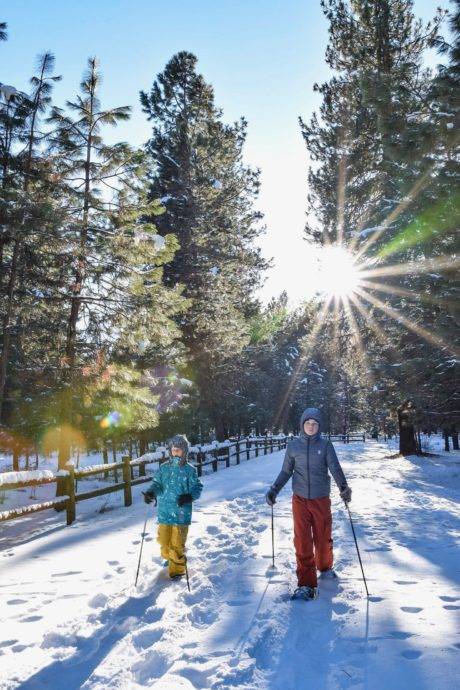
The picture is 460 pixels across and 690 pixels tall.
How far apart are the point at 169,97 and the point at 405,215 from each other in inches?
646

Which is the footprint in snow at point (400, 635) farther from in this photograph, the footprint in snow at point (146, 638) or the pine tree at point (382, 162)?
the pine tree at point (382, 162)

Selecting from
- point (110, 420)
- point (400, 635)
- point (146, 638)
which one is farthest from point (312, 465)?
point (110, 420)

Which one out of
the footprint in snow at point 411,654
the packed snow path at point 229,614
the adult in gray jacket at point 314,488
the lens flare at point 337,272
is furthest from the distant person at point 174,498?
the lens flare at point 337,272

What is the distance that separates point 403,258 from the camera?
636 inches

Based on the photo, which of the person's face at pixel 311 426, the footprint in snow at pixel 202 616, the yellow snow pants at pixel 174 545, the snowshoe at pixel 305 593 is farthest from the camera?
the yellow snow pants at pixel 174 545

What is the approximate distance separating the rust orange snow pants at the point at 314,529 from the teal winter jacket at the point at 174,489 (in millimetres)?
1308

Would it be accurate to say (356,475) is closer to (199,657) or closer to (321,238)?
(321,238)

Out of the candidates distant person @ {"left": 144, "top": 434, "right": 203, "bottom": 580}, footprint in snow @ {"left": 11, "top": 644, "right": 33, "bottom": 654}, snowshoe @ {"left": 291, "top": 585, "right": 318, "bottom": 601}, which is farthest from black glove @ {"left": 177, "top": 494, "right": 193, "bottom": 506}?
footprint in snow @ {"left": 11, "top": 644, "right": 33, "bottom": 654}

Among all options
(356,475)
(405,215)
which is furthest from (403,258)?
(356,475)

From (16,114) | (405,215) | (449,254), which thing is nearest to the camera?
(449,254)

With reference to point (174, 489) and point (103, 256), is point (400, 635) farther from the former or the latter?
point (103, 256)

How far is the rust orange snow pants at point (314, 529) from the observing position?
514 cm

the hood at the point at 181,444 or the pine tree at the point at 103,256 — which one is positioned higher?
the pine tree at the point at 103,256

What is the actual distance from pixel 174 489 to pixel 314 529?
1750mm
